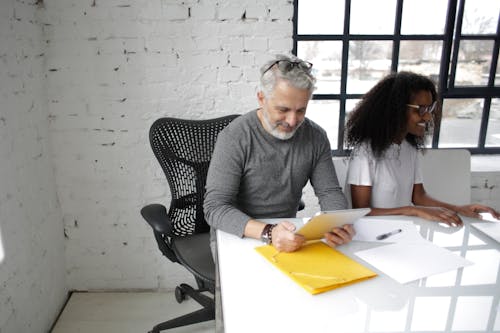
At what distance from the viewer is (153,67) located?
2033mm

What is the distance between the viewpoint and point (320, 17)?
2.27 m

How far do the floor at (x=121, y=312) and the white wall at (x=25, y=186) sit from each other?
110 millimetres

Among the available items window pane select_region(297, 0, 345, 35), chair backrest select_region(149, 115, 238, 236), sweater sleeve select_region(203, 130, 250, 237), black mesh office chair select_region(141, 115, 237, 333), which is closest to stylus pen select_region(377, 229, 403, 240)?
sweater sleeve select_region(203, 130, 250, 237)

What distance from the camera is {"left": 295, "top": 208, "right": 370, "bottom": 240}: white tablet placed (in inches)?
43.6

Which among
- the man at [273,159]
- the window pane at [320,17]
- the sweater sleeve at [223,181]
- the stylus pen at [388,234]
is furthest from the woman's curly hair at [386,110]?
the window pane at [320,17]

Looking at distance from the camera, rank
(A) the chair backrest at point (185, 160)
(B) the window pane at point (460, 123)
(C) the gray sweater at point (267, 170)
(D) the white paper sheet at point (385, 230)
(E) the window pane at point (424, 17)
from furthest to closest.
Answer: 1. (B) the window pane at point (460, 123)
2. (E) the window pane at point (424, 17)
3. (A) the chair backrest at point (185, 160)
4. (C) the gray sweater at point (267, 170)
5. (D) the white paper sheet at point (385, 230)

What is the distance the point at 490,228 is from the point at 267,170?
783 mm

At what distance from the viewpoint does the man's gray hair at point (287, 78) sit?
1.40 m

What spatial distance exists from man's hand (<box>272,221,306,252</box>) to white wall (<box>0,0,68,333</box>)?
3.67 ft

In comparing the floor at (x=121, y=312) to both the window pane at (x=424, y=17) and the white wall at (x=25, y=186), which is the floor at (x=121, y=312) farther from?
the window pane at (x=424, y=17)

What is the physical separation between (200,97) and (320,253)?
3.95ft

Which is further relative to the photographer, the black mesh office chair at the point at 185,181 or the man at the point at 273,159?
the black mesh office chair at the point at 185,181

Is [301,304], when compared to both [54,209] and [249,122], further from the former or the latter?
[54,209]

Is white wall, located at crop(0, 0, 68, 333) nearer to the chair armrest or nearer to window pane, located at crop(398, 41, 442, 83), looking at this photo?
the chair armrest
